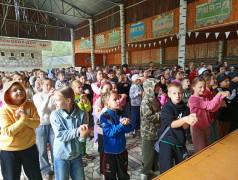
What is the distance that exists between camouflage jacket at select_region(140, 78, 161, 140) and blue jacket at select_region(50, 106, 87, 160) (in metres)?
1.00

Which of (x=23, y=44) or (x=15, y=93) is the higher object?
(x=23, y=44)

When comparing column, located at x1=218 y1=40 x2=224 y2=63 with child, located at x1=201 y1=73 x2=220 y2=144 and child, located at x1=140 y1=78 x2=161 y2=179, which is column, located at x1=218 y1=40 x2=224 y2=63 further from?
child, located at x1=140 y1=78 x2=161 y2=179

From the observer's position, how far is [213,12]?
6.55 meters

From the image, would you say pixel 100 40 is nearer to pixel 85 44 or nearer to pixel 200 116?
pixel 85 44

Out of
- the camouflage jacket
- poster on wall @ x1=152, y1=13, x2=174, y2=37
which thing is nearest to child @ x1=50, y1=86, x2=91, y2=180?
the camouflage jacket

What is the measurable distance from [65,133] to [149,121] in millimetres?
1264

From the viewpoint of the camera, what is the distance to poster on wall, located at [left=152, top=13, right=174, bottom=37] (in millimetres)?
8273

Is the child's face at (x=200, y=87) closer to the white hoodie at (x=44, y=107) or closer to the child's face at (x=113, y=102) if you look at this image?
the child's face at (x=113, y=102)

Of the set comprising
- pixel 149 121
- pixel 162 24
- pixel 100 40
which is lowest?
pixel 149 121

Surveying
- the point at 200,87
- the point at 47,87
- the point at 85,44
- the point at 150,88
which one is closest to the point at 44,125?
the point at 47,87

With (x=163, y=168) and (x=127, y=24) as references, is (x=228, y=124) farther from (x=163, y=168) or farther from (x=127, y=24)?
(x=127, y=24)

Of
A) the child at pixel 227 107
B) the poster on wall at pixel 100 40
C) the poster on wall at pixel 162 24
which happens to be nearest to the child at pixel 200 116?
the child at pixel 227 107

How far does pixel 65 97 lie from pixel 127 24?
10.7m

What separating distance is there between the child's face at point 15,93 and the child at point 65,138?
0.46 meters
